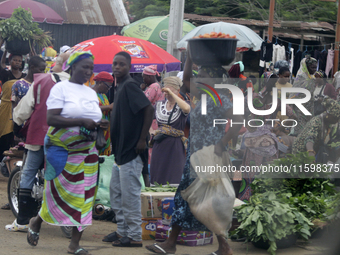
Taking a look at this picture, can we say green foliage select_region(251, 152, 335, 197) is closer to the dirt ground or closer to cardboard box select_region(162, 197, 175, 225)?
the dirt ground

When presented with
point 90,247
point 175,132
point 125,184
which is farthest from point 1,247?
point 175,132

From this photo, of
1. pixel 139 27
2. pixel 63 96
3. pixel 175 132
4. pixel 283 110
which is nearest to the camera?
pixel 63 96

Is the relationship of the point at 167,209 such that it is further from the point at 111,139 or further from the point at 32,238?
the point at 32,238

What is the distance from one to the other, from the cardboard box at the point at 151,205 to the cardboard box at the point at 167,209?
0.39 ft

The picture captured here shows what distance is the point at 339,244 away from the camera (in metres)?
3.56

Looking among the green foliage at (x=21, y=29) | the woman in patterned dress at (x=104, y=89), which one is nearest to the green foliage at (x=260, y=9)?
the green foliage at (x=21, y=29)

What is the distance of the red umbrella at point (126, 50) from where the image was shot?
9133 millimetres

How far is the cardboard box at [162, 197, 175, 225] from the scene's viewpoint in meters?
5.26

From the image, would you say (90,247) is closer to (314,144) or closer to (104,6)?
(314,144)

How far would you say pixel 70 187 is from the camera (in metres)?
4.55

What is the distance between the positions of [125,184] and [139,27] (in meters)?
11.4

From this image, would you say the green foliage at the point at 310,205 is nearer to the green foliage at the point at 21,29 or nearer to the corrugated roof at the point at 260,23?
the green foliage at the point at 21,29

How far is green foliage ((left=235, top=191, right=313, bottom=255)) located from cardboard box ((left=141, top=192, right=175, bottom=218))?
898 mm

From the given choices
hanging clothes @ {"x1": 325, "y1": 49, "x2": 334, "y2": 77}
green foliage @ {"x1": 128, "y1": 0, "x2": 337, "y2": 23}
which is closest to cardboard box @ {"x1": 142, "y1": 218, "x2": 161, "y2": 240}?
hanging clothes @ {"x1": 325, "y1": 49, "x2": 334, "y2": 77}
